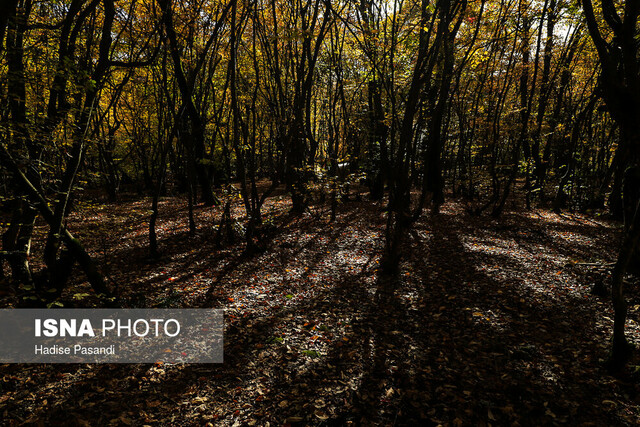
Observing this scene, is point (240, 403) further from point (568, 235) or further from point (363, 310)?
point (568, 235)

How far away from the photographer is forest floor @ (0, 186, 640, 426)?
11.6 feet

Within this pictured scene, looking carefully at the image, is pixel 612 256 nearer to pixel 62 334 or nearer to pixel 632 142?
pixel 632 142

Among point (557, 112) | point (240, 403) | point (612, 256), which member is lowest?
point (240, 403)

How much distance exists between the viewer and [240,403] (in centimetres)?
369

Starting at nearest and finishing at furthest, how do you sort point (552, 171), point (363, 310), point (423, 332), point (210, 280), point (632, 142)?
1. point (632, 142)
2. point (423, 332)
3. point (363, 310)
4. point (210, 280)
5. point (552, 171)

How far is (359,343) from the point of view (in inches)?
194

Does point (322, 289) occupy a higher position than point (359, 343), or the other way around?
point (322, 289)

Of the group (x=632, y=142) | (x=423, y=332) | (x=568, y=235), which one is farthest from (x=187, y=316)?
(x=568, y=235)

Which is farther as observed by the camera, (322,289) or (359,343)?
(322,289)

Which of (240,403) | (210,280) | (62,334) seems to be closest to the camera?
(240,403)

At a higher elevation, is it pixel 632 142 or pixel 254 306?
pixel 632 142

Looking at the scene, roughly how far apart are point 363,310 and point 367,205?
9.82 metres

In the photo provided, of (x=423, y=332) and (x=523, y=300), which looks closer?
(x=423, y=332)

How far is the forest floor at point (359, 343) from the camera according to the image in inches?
139
